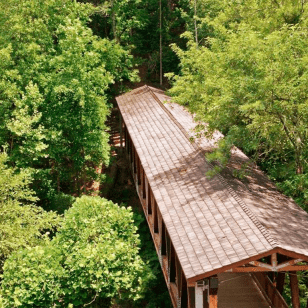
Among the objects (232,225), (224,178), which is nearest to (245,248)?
(232,225)

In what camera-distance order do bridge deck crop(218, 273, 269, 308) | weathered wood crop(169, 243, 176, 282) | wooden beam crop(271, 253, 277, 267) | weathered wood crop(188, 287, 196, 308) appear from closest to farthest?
wooden beam crop(271, 253, 277, 267) → weathered wood crop(188, 287, 196, 308) → bridge deck crop(218, 273, 269, 308) → weathered wood crop(169, 243, 176, 282)

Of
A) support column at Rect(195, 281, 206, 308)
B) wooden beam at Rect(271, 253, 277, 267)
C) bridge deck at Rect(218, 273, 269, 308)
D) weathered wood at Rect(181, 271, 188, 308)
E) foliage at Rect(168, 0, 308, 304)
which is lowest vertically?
bridge deck at Rect(218, 273, 269, 308)

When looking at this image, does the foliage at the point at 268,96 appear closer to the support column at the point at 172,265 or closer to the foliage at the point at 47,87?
the support column at the point at 172,265

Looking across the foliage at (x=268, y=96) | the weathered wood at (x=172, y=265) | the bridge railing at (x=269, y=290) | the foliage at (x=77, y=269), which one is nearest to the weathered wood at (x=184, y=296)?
the weathered wood at (x=172, y=265)

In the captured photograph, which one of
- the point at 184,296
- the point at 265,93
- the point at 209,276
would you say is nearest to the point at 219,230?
the point at 209,276

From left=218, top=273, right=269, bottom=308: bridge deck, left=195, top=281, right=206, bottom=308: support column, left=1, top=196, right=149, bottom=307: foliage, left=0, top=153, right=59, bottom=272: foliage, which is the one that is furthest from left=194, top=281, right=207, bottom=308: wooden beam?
left=0, top=153, right=59, bottom=272: foliage

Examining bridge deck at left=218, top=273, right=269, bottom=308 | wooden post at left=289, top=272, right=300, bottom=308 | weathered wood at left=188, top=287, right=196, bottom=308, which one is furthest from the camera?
bridge deck at left=218, top=273, right=269, bottom=308

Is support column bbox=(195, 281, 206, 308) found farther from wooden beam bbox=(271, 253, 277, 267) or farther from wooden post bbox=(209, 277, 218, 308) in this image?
wooden beam bbox=(271, 253, 277, 267)

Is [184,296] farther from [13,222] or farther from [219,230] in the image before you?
[13,222]
